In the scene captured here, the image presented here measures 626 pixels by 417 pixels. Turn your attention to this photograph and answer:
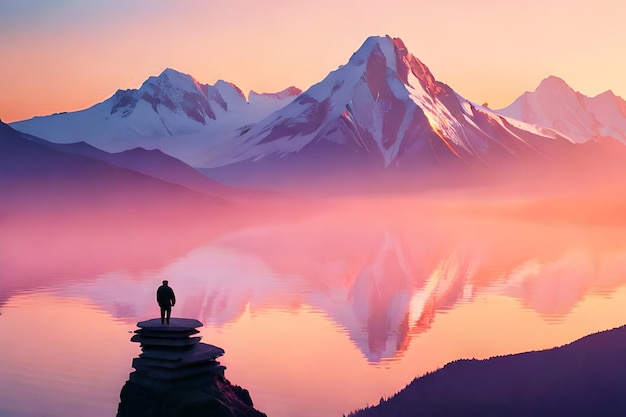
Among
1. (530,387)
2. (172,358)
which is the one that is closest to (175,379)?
(172,358)

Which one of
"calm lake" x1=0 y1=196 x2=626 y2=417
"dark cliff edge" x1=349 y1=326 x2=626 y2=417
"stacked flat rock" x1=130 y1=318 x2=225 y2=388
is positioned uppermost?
"calm lake" x1=0 y1=196 x2=626 y2=417

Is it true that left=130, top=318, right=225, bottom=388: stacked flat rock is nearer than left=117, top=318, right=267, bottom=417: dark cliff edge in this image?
No

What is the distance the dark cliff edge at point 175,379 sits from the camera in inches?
875

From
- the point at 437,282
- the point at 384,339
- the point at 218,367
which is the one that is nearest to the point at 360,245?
the point at 437,282

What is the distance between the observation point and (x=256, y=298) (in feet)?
180

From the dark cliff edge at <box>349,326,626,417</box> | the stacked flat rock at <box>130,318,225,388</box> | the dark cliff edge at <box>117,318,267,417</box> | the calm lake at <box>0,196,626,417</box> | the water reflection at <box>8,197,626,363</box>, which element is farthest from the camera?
the water reflection at <box>8,197,626,363</box>

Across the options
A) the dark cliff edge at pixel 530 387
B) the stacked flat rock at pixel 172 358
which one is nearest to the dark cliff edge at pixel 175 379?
the stacked flat rock at pixel 172 358

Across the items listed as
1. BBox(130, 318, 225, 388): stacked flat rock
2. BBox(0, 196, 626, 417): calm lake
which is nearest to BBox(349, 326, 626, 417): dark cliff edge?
BBox(0, 196, 626, 417): calm lake

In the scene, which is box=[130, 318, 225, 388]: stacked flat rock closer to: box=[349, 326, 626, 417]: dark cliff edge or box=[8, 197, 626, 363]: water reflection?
box=[349, 326, 626, 417]: dark cliff edge

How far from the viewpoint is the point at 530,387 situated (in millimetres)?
23141

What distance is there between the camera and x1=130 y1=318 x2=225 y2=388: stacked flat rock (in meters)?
22.4

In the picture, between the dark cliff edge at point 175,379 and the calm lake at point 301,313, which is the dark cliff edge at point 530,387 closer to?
the calm lake at point 301,313

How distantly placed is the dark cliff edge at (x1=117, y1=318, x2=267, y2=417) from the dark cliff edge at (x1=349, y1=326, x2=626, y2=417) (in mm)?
4626

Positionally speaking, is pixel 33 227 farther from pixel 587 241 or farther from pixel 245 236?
pixel 587 241
